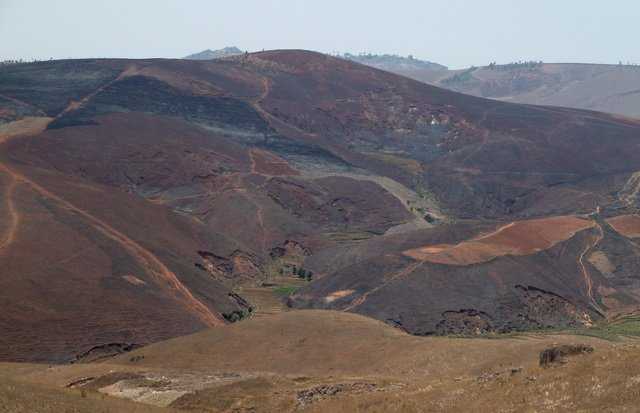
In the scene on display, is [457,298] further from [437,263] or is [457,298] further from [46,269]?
[46,269]

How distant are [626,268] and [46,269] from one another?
36201mm

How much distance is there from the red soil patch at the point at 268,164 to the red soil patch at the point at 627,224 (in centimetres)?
2795

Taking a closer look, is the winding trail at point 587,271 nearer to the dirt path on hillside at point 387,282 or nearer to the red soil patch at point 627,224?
the red soil patch at point 627,224

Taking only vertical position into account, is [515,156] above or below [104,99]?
below

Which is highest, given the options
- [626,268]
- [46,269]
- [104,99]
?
[104,99]

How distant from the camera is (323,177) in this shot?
79250 millimetres

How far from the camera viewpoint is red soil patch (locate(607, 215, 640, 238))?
63312 millimetres

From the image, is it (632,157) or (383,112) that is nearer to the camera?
(632,157)

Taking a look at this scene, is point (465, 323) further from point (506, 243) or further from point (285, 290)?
point (285, 290)

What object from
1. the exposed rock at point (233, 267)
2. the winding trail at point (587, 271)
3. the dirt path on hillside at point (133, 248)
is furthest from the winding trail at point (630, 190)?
the dirt path on hillside at point (133, 248)

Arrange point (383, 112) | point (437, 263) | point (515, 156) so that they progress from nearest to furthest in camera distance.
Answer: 1. point (437, 263)
2. point (515, 156)
3. point (383, 112)

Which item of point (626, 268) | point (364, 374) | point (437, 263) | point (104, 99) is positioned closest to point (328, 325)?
point (364, 374)

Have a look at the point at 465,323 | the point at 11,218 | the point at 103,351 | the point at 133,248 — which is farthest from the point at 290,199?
the point at 103,351

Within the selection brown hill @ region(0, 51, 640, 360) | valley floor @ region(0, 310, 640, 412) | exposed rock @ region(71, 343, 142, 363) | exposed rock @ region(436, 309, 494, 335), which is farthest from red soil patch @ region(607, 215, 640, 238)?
exposed rock @ region(71, 343, 142, 363)
